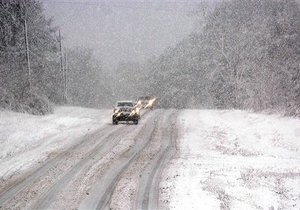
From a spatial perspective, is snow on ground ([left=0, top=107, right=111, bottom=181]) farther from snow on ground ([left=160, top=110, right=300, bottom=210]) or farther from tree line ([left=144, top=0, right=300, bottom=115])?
tree line ([left=144, top=0, right=300, bottom=115])

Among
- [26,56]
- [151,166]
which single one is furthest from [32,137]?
[26,56]

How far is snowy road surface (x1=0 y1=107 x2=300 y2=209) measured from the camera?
37.4ft

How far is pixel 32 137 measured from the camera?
21406 mm

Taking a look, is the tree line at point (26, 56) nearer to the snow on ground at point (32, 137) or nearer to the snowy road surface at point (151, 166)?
the snow on ground at point (32, 137)

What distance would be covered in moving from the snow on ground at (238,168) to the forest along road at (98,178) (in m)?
0.72

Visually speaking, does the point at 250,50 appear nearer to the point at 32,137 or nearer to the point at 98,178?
the point at 32,137

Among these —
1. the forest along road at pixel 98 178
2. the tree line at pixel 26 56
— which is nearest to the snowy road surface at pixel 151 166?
the forest along road at pixel 98 178

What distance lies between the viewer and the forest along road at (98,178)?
1108 cm

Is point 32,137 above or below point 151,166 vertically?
above

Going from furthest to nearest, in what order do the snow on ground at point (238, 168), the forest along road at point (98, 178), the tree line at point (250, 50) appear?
the tree line at point (250, 50) → the snow on ground at point (238, 168) → the forest along road at point (98, 178)

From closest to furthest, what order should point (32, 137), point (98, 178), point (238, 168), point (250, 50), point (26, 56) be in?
point (98, 178), point (238, 168), point (32, 137), point (26, 56), point (250, 50)

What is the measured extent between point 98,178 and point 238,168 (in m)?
5.19

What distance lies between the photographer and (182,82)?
72438 mm

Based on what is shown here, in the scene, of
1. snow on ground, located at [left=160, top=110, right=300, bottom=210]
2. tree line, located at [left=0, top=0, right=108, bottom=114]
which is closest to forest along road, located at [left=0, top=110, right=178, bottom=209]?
snow on ground, located at [left=160, top=110, right=300, bottom=210]
